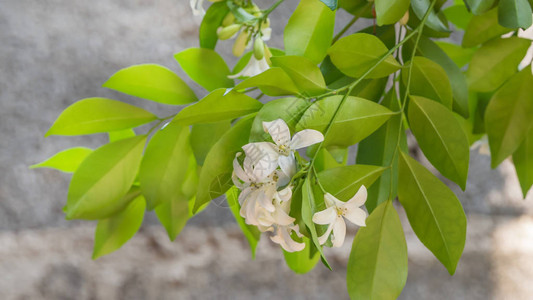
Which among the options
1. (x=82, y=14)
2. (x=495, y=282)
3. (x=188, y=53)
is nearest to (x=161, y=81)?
(x=188, y=53)

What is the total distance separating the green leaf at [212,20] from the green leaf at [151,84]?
0.11 feet

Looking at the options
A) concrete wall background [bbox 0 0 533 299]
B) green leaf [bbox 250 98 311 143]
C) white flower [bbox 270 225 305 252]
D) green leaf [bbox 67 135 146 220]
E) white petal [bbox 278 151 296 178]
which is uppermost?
green leaf [bbox 250 98 311 143]

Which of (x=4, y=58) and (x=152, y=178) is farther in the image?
(x=4, y=58)

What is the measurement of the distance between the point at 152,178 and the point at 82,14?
27cm

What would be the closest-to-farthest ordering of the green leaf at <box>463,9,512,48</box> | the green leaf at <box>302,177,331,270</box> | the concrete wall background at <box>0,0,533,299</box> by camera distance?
the green leaf at <box>302,177,331,270</box>, the green leaf at <box>463,9,512,48</box>, the concrete wall background at <box>0,0,533,299</box>

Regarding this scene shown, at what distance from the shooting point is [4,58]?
47 centimetres

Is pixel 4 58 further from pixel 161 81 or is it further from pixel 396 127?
pixel 396 127

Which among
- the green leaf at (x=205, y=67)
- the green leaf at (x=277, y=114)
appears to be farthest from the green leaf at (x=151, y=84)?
the green leaf at (x=277, y=114)

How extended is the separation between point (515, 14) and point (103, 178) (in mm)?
222

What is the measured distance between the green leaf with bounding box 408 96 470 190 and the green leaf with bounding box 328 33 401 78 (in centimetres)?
2

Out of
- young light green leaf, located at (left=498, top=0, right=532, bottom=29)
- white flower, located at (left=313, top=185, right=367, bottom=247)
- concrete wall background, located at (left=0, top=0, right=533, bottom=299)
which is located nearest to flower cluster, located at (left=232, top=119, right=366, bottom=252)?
white flower, located at (left=313, top=185, right=367, bottom=247)

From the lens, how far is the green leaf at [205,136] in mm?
274

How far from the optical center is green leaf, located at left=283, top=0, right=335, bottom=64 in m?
0.25

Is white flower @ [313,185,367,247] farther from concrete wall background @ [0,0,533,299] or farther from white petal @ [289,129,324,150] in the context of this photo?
concrete wall background @ [0,0,533,299]
